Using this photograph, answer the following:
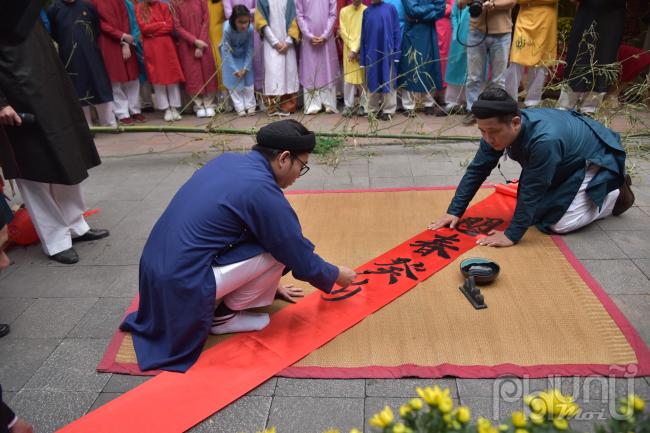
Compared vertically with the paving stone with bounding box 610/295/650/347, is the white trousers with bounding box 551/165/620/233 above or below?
above

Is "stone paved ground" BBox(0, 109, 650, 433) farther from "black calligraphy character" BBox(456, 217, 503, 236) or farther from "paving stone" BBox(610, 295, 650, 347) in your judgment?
"black calligraphy character" BBox(456, 217, 503, 236)

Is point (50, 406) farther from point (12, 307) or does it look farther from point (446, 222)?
point (446, 222)

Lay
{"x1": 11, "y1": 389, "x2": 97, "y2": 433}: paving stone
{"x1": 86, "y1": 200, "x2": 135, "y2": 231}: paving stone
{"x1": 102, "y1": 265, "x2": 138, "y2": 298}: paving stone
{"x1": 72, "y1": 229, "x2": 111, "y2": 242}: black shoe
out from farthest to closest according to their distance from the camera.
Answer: {"x1": 86, "y1": 200, "x2": 135, "y2": 231}: paving stone
{"x1": 72, "y1": 229, "x2": 111, "y2": 242}: black shoe
{"x1": 102, "y1": 265, "x2": 138, "y2": 298}: paving stone
{"x1": 11, "y1": 389, "x2": 97, "y2": 433}: paving stone

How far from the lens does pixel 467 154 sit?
15.3 ft

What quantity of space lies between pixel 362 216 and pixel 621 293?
62.9 inches

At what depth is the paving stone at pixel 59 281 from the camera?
273 cm

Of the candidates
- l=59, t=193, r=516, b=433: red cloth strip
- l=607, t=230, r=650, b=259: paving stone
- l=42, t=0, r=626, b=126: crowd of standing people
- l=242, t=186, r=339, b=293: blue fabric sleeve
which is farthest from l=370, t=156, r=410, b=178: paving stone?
l=242, t=186, r=339, b=293: blue fabric sleeve

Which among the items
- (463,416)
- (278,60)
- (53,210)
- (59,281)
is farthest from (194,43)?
(463,416)

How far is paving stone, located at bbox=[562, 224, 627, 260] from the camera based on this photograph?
9.10 feet

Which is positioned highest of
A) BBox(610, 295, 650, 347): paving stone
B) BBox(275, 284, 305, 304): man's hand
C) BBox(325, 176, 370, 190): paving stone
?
BBox(275, 284, 305, 304): man's hand

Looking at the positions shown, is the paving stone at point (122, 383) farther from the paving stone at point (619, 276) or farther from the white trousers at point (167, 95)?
the white trousers at point (167, 95)

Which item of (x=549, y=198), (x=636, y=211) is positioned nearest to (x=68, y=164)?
(x=549, y=198)

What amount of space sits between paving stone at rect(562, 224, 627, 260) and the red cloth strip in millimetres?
583

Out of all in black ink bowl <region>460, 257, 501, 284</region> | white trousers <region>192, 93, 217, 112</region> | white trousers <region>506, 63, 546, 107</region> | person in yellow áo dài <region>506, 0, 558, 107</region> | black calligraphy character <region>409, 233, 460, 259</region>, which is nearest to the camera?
black ink bowl <region>460, 257, 501, 284</region>
